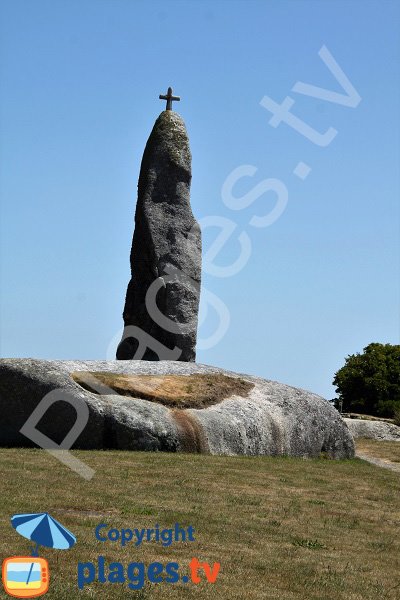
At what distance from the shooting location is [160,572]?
1041 centimetres

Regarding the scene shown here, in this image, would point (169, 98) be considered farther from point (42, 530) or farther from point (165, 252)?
point (42, 530)

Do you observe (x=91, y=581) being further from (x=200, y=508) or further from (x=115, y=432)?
(x=115, y=432)

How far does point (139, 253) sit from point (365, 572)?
62.0 ft

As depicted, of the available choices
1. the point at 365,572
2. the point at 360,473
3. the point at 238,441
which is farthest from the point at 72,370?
the point at 365,572

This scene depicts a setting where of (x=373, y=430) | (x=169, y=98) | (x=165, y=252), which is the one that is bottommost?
(x=373, y=430)

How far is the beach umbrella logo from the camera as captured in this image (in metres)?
8.13

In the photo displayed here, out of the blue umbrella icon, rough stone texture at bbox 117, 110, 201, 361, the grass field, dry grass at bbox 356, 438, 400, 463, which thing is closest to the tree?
dry grass at bbox 356, 438, 400, 463

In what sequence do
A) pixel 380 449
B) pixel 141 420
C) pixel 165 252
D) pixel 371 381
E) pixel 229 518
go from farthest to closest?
1. pixel 371 381
2. pixel 165 252
3. pixel 380 449
4. pixel 141 420
5. pixel 229 518

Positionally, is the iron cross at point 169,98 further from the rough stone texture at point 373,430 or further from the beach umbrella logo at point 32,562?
the beach umbrella logo at point 32,562

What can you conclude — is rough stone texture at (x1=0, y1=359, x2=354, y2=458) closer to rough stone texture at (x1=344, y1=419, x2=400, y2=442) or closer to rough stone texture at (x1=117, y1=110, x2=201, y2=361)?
rough stone texture at (x1=117, y1=110, x2=201, y2=361)

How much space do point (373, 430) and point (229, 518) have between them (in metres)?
20.2

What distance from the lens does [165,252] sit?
28688 millimetres

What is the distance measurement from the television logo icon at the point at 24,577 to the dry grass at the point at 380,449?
18.5 meters

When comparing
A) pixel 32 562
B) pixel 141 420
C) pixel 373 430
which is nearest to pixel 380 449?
pixel 373 430
